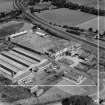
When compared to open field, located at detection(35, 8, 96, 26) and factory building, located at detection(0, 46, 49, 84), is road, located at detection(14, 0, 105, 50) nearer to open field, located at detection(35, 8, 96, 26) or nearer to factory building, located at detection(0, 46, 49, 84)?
open field, located at detection(35, 8, 96, 26)

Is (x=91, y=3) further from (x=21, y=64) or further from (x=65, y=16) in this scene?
(x=21, y=64)

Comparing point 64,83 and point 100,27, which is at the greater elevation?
point 100,27

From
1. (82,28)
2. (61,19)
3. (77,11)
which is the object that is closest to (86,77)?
(82,28)

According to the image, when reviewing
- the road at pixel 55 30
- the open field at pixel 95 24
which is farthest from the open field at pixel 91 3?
the road at pixel 55 30

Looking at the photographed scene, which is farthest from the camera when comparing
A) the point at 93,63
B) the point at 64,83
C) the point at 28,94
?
the point at 93,63

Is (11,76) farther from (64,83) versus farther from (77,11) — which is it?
(77,11)

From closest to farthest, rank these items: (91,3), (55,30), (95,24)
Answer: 1. (55,30)
2. (95,24)
3. (91,3)

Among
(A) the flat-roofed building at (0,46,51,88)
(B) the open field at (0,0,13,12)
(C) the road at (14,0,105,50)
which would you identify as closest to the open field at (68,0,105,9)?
(C) the road at (14,0,105,50)

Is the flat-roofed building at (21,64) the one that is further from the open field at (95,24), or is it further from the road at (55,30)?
the open field at (95,24)

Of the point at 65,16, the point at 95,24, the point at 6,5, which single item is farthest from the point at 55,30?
the point at 6,5

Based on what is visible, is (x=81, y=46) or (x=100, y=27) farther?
(x=100, y=27)
